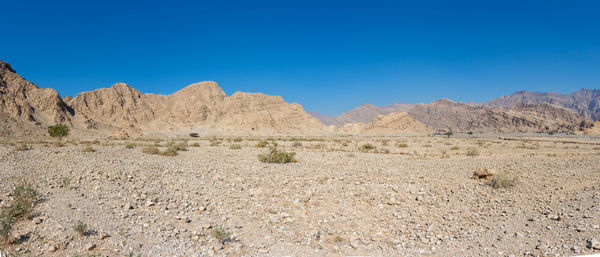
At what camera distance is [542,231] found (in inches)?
236

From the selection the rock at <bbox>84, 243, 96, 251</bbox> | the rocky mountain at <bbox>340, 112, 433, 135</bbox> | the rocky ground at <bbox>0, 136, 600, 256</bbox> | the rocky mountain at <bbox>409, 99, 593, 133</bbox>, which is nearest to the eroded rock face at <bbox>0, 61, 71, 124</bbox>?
the rocky ground at <bbox>0, 136, 600, 256</bbox>

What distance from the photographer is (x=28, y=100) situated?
241 feet

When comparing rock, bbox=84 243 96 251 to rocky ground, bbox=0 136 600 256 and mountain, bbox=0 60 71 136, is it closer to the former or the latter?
rocky ground, bbox=0 136 600 256

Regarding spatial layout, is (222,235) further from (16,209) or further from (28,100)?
(28,100)

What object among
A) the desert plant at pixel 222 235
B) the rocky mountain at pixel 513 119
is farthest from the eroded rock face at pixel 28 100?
the rocky mountain at pixel 513 119

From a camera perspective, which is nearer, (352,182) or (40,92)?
(352,182)

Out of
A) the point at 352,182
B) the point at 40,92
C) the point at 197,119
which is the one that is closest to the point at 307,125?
the point at 197,119

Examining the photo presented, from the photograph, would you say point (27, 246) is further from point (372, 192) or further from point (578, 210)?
point (578, 210)

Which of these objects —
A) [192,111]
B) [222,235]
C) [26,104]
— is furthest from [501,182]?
[192,111]

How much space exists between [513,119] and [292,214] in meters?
141

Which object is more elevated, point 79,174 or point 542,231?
point 79,174

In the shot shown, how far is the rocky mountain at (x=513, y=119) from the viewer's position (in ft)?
353

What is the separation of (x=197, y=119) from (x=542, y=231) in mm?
114469

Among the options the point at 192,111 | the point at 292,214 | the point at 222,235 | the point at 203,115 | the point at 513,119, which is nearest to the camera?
the point at 222,235
